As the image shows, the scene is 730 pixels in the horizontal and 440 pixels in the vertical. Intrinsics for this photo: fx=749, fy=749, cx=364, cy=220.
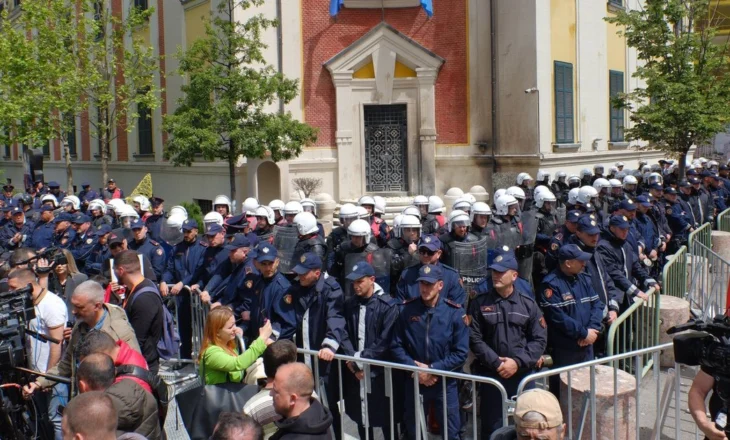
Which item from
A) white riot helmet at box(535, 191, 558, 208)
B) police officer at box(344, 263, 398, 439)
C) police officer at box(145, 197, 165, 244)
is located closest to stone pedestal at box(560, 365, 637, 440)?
police officer at box(344, 263, 398, 439)

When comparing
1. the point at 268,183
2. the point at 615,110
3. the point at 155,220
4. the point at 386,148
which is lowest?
the point at 155,220

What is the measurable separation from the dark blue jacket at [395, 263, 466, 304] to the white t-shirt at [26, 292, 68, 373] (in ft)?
10.4

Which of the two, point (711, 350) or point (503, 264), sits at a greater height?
point (503, 264)

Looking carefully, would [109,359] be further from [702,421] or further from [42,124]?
[42,124]

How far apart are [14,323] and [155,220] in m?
7.73

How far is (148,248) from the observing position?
1035cm

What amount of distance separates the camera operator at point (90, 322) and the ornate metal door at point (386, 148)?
54.7 ft

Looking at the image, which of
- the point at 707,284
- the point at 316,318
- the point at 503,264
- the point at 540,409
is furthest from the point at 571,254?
the point at 707,284

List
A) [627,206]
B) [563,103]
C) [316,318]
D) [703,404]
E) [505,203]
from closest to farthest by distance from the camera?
[703,404] → [316,318] → [627,206] → [505,203] → [563,103]

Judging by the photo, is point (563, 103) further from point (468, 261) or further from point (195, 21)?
point (468, 261)

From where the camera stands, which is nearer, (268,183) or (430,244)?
(430,244)

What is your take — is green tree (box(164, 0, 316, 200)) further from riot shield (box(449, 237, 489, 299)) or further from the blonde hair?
the blonde hair

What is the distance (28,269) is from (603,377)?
203 inches

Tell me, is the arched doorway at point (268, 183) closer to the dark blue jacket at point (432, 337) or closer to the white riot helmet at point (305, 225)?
the white riot helmet at point (305, 225)
